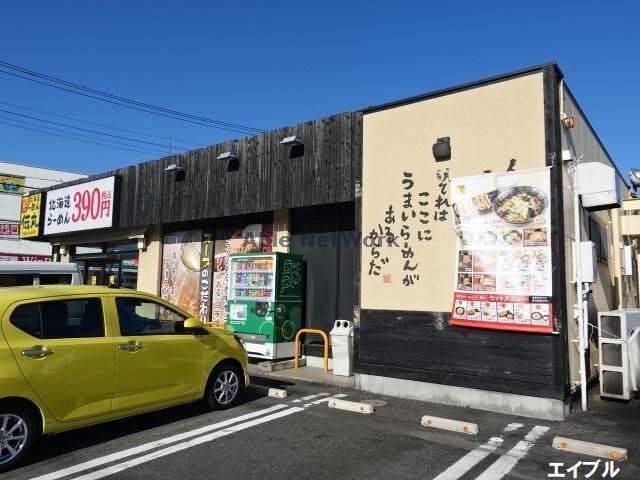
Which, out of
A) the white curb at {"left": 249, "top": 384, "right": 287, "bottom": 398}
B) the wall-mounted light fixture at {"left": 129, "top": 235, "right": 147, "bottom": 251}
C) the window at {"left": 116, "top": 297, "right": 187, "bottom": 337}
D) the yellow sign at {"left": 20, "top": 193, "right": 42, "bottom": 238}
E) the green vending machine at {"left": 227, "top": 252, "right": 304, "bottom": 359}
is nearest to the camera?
the window at {"left": 116, "top": 297, "right": 187, "bottom": 337}

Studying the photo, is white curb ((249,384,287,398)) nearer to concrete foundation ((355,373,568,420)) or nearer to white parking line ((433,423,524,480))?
concrete foundation ((355,373,568,420))

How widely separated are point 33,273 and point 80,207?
3.84 metres

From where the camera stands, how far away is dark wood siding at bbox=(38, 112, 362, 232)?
31.4ft

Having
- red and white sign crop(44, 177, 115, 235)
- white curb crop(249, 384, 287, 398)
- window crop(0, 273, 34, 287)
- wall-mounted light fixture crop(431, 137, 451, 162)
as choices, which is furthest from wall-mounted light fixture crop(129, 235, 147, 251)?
wall-mounted light fixture crop(431, 137, 451, 162)

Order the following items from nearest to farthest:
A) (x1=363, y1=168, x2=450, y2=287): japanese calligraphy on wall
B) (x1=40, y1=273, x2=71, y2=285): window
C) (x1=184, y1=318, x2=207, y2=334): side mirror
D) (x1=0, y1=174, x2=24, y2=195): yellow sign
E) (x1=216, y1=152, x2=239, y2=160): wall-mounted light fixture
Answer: (x1=184, y1=318, x2=207, y2=334): side mirror, (x1=363, y1=168, x2=450, y2=287): japanese calligraphy on wall, (x1=216, y1=152, x2=239, y2=160): wall-mounted light fixture, (x1=40, y1=273, x2=71, y2=285): window, (x1=0, y1=174, x2=24, y2=195): yellow sign

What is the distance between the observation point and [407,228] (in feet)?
27.1

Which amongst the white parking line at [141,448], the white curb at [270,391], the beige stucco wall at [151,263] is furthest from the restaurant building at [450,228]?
the beige stucco wall at [151,263]

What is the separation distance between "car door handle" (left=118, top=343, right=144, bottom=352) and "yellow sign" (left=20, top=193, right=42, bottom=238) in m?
14.5

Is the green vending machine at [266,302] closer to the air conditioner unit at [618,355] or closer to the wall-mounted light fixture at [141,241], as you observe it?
the wall-mounted light fixture at [141,241]

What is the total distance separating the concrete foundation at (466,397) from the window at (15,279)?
9296 millimetres

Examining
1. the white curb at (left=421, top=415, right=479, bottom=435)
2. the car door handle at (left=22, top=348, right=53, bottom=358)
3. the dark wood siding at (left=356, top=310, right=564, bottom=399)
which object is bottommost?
the white curb at (left=421, top=415, right=479, bottom=435)

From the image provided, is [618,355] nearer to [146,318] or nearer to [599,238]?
[599,238]

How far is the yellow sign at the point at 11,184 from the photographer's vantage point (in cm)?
4072

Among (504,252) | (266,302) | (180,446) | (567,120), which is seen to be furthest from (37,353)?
(567,120)
